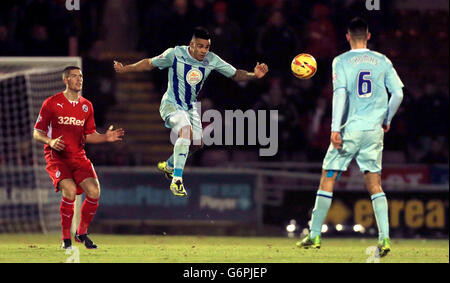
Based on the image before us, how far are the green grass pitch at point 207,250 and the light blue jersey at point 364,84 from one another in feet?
4.99

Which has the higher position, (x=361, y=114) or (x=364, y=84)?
(x=364, y=84)

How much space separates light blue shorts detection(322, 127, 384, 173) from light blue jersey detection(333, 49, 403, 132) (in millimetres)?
72

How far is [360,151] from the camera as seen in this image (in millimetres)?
10461

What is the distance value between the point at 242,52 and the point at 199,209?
141 inches

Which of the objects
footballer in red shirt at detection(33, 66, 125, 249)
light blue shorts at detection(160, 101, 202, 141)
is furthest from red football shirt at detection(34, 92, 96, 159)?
light blue shorts at detection(160, 101, 202, 141)

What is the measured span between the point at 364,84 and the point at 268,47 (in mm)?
7729

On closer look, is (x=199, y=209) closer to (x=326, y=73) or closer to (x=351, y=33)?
(x=326, y=73)

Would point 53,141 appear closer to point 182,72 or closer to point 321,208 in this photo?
point 182,72

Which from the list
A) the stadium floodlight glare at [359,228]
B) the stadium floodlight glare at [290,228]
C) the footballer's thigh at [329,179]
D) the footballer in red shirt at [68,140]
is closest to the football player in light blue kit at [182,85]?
the footballer in red shirt at [68,140]

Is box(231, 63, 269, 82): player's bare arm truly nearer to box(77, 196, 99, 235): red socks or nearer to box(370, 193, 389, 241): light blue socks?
box(370, 193, 389, 241): light blue socks

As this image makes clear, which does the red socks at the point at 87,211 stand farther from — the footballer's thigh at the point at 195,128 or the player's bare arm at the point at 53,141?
the footballer's thigh at the point at 195,128

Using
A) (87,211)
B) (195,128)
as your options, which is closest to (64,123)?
(87,211)

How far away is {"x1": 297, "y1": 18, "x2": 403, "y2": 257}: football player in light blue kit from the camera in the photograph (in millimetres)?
10203
